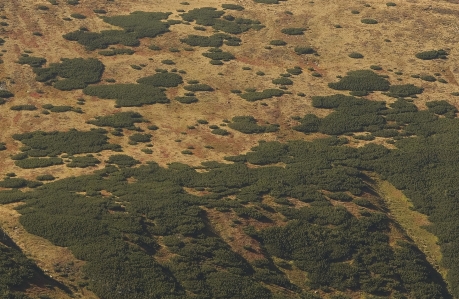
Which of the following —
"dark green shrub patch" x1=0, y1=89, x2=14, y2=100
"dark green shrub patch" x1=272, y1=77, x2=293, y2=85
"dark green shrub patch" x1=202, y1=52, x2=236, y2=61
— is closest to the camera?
"dark green shrub patch" x1=0, y1=89, x2=14, y2=100

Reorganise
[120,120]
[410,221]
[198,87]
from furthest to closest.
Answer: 1. [198,87]
2. [120,120]
3. [410,221]

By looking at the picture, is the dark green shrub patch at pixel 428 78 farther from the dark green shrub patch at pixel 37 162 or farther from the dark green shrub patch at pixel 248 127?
the dark green shrub patch at pixel 37 162

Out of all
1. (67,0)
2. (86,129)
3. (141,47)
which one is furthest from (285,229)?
(67,0)

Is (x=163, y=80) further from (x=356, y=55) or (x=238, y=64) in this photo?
(x=356, y=55)

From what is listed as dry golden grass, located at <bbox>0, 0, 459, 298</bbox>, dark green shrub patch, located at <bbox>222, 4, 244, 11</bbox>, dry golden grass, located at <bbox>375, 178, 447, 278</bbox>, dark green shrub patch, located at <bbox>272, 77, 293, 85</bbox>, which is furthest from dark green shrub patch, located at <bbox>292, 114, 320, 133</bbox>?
dark green shrub patch, located at <bbox>222, 4, 244, 11</bbox>

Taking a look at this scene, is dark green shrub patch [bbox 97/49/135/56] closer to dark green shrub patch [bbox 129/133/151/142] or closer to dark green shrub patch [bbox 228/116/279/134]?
dark green shrub patch [bbox 228/116/279/134]

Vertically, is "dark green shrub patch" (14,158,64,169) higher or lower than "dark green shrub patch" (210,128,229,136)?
higher

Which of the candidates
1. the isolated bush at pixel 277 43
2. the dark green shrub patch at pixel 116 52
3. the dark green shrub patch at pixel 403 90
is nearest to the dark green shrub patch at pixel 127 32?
the dark green shrub patch at pixel 116 52

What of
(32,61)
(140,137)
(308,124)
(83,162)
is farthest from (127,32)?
(83,162)
